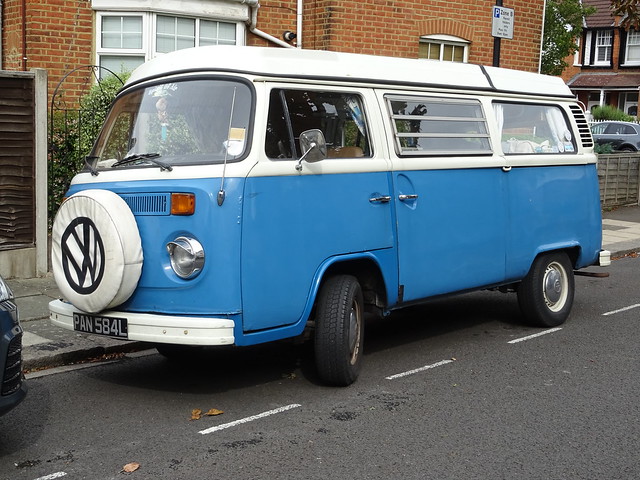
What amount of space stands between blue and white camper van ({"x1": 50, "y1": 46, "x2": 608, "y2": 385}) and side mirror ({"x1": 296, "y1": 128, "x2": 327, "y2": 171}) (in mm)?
14

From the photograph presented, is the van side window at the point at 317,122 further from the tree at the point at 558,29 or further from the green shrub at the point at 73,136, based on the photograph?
the tree at the point at 558,29

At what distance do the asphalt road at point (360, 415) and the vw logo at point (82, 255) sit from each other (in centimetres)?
87

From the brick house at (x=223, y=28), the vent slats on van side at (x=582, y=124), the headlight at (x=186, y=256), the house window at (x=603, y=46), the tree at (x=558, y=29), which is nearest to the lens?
the headlight at (x=186, y=256)

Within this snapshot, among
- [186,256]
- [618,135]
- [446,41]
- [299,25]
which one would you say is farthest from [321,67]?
[618,135]

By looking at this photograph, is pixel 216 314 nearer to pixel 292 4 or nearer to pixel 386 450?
pixel 386 450

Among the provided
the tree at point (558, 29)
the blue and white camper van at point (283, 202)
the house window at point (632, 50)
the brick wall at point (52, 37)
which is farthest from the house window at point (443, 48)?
the house window at point (632, 50)

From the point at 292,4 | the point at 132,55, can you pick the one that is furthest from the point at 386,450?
the point at 292,4

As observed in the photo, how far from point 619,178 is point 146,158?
15.2m

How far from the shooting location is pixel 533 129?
813 centimetres

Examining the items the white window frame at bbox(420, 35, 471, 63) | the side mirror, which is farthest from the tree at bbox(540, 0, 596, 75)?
the side mirror

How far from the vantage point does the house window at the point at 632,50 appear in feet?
154

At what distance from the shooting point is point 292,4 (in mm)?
13945

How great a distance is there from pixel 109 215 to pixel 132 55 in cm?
774

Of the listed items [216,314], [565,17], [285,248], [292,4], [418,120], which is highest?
[565,17]
